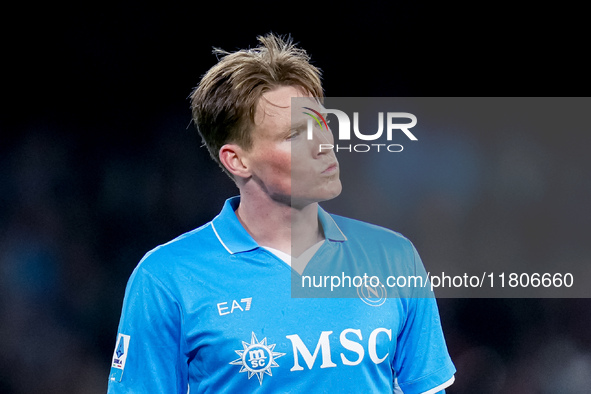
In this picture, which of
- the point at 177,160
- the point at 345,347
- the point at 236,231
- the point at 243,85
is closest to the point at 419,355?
the point at 345,347

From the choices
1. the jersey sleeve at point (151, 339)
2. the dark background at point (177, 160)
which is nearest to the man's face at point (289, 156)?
the jersey sleeve at point (151, 339)

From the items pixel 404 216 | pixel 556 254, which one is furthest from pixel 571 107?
pixel 404 216

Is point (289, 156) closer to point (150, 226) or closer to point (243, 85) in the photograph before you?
point (243, 85)

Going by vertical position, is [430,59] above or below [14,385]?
above

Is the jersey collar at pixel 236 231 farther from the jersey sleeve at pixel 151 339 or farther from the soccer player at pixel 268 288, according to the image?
the jersey sleeve at pixel 151 339

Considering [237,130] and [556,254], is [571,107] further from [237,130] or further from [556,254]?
[237,130]

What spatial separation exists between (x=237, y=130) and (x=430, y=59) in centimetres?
166

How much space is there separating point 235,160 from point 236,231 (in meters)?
0.18

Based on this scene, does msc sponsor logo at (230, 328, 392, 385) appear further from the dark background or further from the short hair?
the dark background

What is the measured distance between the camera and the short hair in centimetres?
163

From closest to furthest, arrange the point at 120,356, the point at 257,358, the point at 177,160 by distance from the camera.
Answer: the point at 257,358 < the point at 120,356 < the point at 177,160

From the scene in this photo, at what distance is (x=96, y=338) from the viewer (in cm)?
310

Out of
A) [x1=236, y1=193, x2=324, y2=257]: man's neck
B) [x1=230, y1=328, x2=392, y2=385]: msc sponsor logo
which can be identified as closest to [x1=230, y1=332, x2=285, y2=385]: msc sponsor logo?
[x1=230, y1=328, x2=392, y2=385]: msc sponsor logo

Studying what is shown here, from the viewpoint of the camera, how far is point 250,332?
4.98ft
